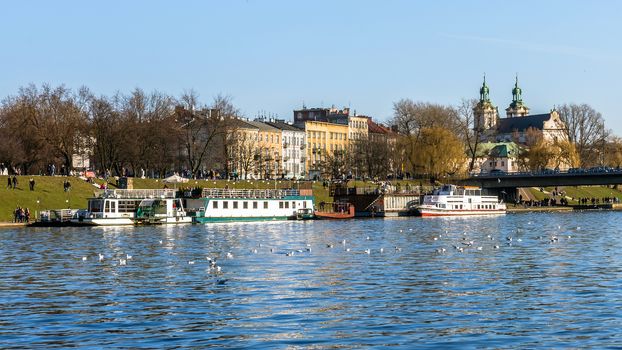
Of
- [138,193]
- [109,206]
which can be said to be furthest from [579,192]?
[109,206]

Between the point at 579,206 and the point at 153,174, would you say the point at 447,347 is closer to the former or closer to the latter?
the point at 153,174

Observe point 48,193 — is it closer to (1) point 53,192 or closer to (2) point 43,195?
(1) point 53,192

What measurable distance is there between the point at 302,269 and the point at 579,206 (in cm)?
12665

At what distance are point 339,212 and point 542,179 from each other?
1573 inches

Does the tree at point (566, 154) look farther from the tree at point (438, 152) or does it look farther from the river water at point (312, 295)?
the river water at point (312, 295)

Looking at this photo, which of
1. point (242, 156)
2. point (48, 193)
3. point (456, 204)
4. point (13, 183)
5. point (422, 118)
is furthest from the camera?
point (422, 118)

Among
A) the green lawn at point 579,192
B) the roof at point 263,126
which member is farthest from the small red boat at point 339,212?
the green lawn at point 579,192

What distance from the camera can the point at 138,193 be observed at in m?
97.9

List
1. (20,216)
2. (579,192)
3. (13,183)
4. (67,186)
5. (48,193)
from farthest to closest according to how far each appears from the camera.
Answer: (579,192) → (67,186) → (48,193) → (13,183) → (20,216)

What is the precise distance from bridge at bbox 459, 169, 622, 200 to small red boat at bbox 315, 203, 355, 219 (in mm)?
36014

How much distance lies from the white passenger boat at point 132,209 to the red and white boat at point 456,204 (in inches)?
1459

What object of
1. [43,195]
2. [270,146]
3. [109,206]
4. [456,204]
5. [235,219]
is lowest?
[235,219]

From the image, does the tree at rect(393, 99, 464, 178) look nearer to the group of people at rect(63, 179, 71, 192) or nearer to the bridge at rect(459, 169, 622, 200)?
the bridge at rect(459, 169, 622, 200)

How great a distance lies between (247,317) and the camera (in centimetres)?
3419
